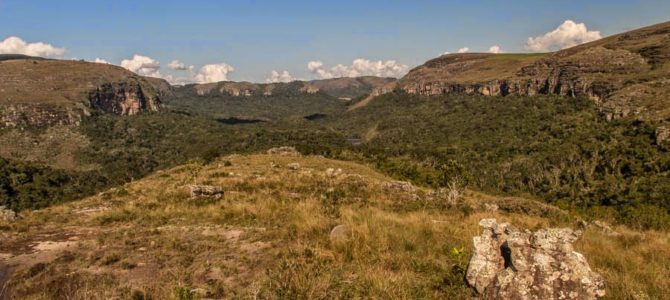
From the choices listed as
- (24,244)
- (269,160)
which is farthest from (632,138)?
(24,244)

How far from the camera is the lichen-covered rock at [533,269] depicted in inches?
207

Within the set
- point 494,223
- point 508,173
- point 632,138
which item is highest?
point 494,223

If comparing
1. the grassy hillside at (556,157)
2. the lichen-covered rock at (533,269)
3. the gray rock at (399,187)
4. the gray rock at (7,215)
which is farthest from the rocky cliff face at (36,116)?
the lichen-covered rock at (533,269)

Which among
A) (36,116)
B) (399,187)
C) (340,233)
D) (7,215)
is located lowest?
(399,187)

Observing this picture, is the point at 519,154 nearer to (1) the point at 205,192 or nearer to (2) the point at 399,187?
(2) the point at 399,187

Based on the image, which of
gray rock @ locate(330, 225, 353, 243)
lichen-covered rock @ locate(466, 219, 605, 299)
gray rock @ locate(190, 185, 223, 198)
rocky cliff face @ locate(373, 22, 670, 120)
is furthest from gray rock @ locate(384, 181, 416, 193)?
rocky cliff face @ locate(373, 22, 670, 120)

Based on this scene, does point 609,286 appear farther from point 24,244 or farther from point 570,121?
point 570,121

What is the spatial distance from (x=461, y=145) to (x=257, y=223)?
148058 millimetres

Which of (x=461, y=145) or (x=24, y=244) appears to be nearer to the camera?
(x=24, y=244)

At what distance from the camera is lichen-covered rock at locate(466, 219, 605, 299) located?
5.25m

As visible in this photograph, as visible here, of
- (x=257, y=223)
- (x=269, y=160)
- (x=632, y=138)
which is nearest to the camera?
(x=257, y=223)

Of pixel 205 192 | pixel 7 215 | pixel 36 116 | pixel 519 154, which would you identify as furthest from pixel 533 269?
pixel 36 116

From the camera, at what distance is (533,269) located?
17.9 ft

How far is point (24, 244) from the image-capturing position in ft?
35.1
